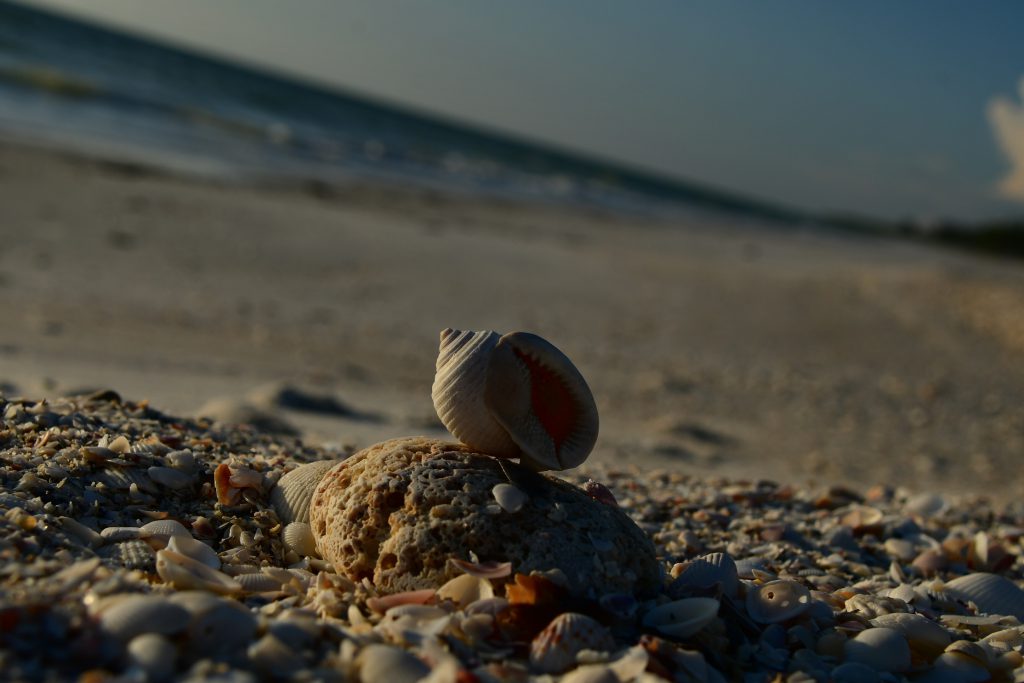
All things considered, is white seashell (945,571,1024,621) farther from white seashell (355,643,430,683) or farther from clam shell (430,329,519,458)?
white seashell (355,643,430,683)

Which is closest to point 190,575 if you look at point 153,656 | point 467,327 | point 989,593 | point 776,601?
point 153,656

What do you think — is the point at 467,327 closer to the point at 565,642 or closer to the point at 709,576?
the point at 709,576

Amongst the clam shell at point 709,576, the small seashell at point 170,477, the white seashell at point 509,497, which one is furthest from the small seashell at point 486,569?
the small seashell at point 170,477

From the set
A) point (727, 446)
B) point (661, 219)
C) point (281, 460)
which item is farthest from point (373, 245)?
point (661, 219)

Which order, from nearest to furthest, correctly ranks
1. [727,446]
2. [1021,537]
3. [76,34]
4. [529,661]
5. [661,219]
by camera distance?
[529,661], [1021,537], [727,446], [661,219], [76,34]

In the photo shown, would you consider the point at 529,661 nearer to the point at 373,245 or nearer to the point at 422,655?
the point at 422,655

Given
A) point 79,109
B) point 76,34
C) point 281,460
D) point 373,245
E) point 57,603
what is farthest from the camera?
point 76,34

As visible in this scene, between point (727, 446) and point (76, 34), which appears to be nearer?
point (727, 446)

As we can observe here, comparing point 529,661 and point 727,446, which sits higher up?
point 529,661
